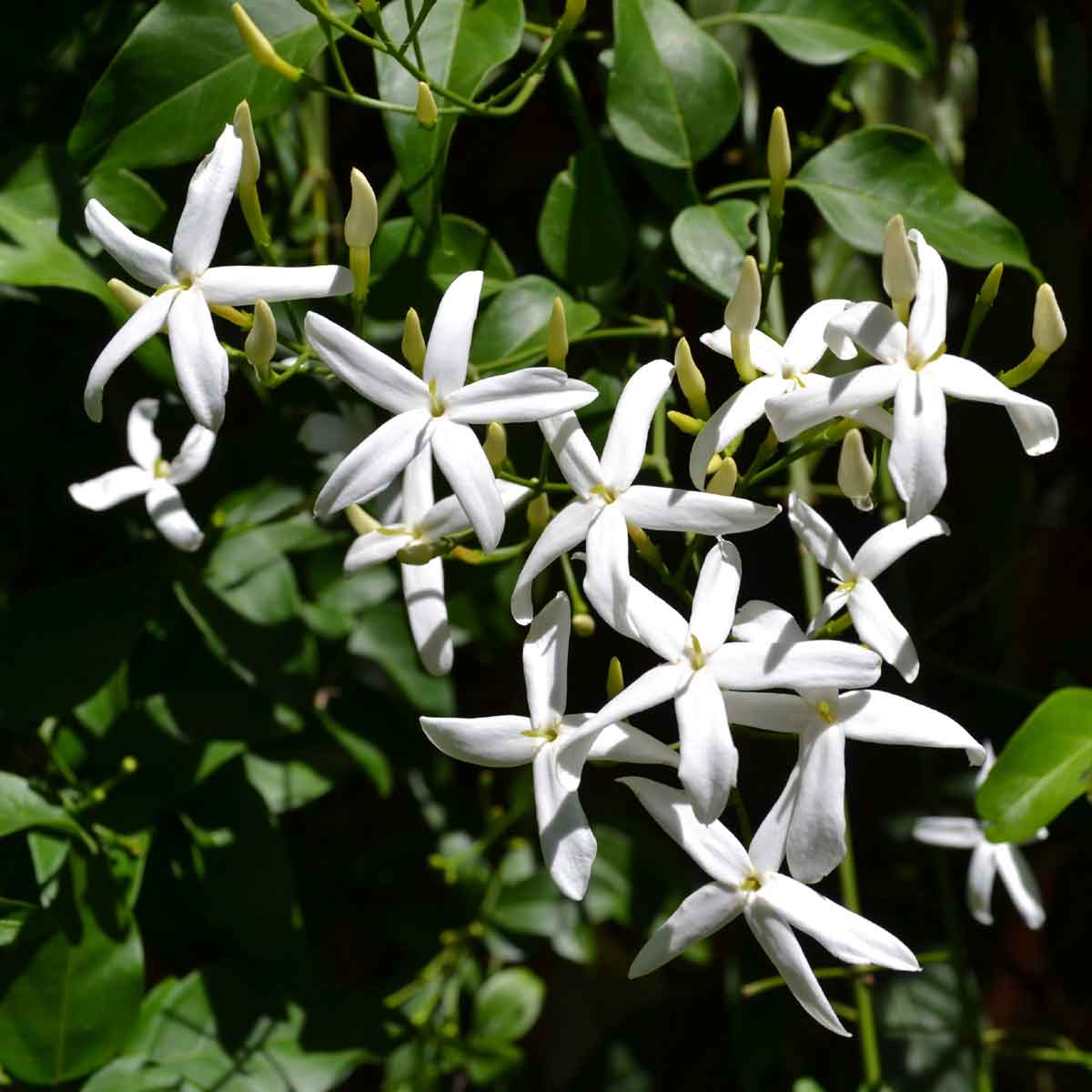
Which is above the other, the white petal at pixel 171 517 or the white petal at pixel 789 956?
the white petal at pixel 171 517

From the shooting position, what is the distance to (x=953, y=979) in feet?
3.09

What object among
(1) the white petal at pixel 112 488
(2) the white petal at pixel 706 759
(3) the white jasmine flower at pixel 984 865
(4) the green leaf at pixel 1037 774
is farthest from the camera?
(3) the white jasmine flower at pixel 984 865

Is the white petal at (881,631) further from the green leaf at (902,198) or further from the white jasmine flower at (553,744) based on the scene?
the green leaf at (902,198)

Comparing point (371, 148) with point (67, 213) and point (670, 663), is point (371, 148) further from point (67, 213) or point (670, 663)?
point (670, 663)

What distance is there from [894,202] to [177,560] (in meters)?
0.48

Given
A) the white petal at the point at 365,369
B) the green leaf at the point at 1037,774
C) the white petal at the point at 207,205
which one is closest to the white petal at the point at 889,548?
the green leaf at the point at 1037,774

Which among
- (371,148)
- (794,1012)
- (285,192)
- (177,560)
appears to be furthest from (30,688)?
(794,1012)

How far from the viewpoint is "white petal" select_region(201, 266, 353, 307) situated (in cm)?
51

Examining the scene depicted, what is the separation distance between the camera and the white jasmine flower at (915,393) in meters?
0.46

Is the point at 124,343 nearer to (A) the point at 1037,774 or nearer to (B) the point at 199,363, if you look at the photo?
(B) the point at 199,363

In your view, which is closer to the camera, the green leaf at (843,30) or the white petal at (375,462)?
the white petal at (375,462)

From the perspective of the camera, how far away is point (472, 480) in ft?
1.57

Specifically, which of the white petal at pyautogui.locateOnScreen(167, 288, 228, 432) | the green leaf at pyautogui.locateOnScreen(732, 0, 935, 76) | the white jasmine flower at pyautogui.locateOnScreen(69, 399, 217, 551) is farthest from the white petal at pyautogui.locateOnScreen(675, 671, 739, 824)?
the green leaf at pyautogui.locateOnScreen(732, 0, 935, 76)

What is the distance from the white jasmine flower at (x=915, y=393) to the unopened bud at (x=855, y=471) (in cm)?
2
